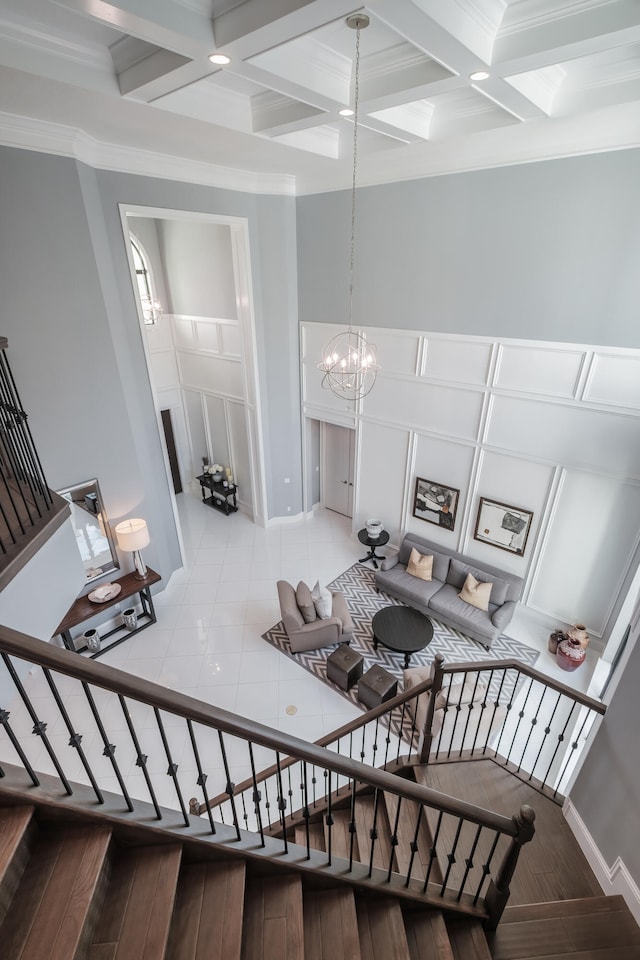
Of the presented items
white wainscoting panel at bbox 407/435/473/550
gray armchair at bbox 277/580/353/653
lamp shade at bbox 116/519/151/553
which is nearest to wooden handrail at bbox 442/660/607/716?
gray armchair at bbox 277/580/353/653

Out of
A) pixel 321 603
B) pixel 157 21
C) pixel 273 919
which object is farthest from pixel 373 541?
pixel 157 21

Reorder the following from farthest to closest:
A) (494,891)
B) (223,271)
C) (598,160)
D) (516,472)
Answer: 1. (223,271)
2. (516,472)
3. (598,160)
4. (494,891)

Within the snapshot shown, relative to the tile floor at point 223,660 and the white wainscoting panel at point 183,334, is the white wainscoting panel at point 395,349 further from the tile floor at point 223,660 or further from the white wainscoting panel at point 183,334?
the white wainscoting panel at point 183,334

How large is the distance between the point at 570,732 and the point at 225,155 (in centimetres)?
737

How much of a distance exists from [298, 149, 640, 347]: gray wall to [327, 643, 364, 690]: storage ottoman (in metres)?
4.11

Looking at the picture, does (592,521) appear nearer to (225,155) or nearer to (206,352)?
(225,155)

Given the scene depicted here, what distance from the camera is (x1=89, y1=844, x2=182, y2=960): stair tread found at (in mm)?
1521

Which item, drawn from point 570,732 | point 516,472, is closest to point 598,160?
point 516,472

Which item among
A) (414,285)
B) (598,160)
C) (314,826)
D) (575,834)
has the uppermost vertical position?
(598,160)

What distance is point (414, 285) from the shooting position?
5824mm

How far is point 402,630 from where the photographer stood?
5.69 metres

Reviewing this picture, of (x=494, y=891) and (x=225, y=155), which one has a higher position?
(x=225, y=155)

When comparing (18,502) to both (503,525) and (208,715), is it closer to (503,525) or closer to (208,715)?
(208,715)

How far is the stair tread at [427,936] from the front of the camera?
2.16 m
